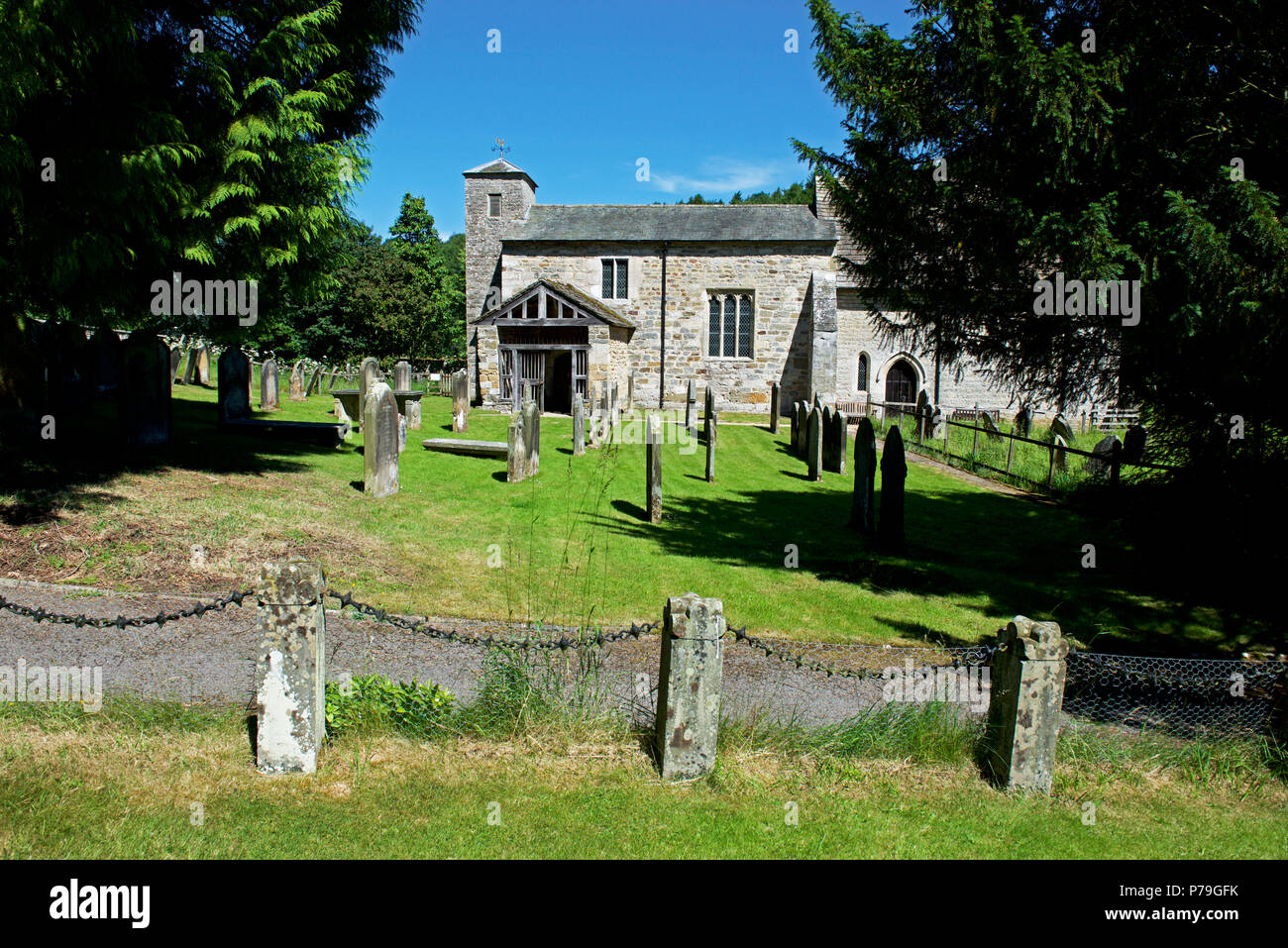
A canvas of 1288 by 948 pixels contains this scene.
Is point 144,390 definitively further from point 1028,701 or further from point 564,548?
point 1028,701

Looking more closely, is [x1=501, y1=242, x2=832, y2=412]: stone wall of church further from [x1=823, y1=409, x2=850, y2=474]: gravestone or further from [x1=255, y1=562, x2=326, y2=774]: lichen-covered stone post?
[x1=255, y1=562, x2=326, y2=774]: lichen-covered stone post

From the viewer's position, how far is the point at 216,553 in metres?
7.96

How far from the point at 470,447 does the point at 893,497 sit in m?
8.30

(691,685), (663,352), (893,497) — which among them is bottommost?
(691,685)

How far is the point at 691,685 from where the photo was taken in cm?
422

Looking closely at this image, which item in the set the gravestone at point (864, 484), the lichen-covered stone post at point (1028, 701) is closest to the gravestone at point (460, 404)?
the gravestone at point (864, 484)

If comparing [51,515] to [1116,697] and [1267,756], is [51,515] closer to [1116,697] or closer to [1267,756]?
[1116,697]

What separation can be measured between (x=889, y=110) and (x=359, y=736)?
7.03m

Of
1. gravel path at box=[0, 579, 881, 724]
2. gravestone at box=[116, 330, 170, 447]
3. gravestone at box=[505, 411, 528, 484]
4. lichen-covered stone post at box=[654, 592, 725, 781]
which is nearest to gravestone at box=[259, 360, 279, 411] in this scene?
gravestone at box=[116, 330, 170, 447]

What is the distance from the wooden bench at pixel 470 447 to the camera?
15.4 m

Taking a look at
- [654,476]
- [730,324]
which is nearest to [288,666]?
[654,476]

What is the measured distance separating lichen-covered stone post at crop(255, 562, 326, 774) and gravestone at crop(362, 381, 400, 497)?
7503mm

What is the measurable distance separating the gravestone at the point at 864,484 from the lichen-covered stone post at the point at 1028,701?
7561mm

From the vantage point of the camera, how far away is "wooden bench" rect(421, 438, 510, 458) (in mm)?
15398
